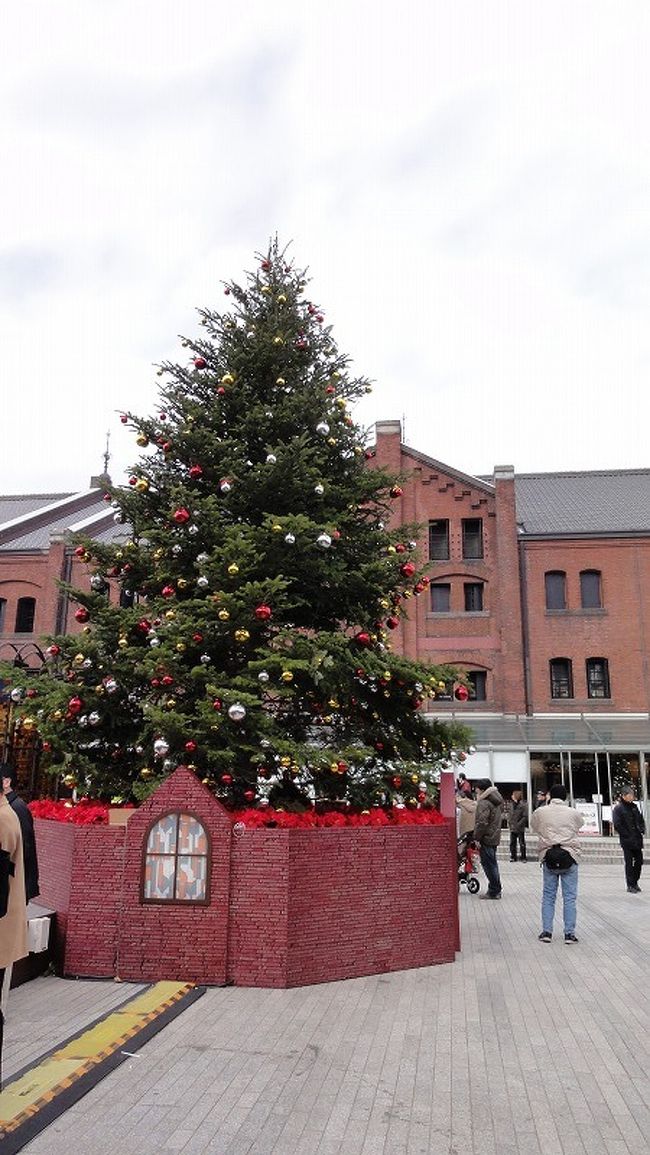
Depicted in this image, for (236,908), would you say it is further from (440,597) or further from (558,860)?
(440,597)

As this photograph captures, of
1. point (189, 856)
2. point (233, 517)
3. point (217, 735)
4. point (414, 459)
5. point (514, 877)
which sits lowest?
point (514, 877)

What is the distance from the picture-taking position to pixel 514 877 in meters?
17.2

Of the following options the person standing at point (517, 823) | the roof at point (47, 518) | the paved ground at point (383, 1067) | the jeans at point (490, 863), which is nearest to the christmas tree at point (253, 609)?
the paved ground at point (383, 1067)

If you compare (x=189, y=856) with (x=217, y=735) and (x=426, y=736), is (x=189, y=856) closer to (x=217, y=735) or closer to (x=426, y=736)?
(x=217, y=735)

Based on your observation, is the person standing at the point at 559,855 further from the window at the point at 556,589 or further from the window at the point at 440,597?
the window at the point at 556,589

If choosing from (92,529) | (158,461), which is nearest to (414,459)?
(92,529)

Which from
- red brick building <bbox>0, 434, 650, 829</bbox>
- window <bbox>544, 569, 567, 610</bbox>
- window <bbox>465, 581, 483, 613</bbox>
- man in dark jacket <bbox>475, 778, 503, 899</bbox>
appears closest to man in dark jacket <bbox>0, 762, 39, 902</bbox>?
man in dark jacket <bbox>475, 778, 503, 899</bbox>

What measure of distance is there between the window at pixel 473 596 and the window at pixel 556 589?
8.17 feet

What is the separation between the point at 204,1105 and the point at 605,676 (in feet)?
87.6

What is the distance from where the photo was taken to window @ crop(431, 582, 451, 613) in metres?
30.4

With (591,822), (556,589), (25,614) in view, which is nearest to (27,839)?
(591,822)

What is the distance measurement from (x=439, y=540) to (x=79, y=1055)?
2653 cm

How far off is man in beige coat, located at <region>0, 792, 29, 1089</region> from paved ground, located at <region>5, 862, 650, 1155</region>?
0.99 meters

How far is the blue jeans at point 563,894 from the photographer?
984 centimetres
